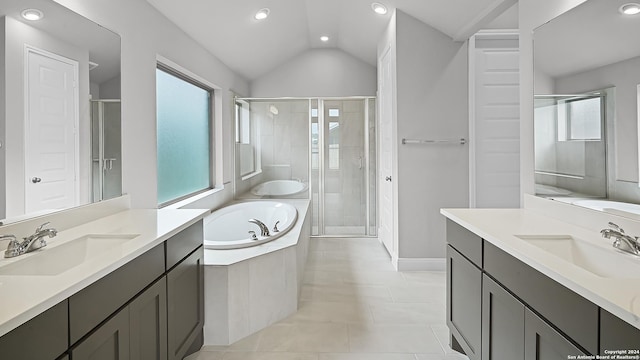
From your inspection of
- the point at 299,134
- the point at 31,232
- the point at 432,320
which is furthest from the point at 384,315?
the point at 299,134

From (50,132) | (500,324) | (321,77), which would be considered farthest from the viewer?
(321,77)

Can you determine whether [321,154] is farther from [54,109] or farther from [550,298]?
[550,298]

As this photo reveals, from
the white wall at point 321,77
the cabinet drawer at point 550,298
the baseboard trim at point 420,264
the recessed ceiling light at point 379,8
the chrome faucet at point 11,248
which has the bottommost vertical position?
the baseboard trim at point 420,264

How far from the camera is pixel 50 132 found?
1.66 metres

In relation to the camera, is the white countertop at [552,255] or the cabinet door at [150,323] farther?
the cabinet door at [150,323]

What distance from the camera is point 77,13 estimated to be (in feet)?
6.23

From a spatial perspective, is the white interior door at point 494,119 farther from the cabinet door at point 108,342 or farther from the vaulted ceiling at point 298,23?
the cabinet door at point 108,342

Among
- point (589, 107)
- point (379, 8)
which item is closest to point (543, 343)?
point (589, 107)

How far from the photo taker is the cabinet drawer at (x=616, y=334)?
2.80 feet

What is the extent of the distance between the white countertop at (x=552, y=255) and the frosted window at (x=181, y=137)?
7.64 feet

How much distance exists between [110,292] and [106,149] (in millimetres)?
1114

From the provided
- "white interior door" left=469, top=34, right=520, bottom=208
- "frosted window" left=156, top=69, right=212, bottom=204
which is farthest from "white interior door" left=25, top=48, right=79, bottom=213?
"white interior door" left=469, top=34, right=520, bottom=208

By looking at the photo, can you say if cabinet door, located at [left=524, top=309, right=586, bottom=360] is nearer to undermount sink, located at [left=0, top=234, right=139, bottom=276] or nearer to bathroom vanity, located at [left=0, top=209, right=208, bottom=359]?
bathroom vanity, located at [left=0, top=209, right=208, bottom=359]

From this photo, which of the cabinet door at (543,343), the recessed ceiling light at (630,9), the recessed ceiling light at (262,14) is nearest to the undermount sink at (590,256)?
the cabinet door at (543,343)
